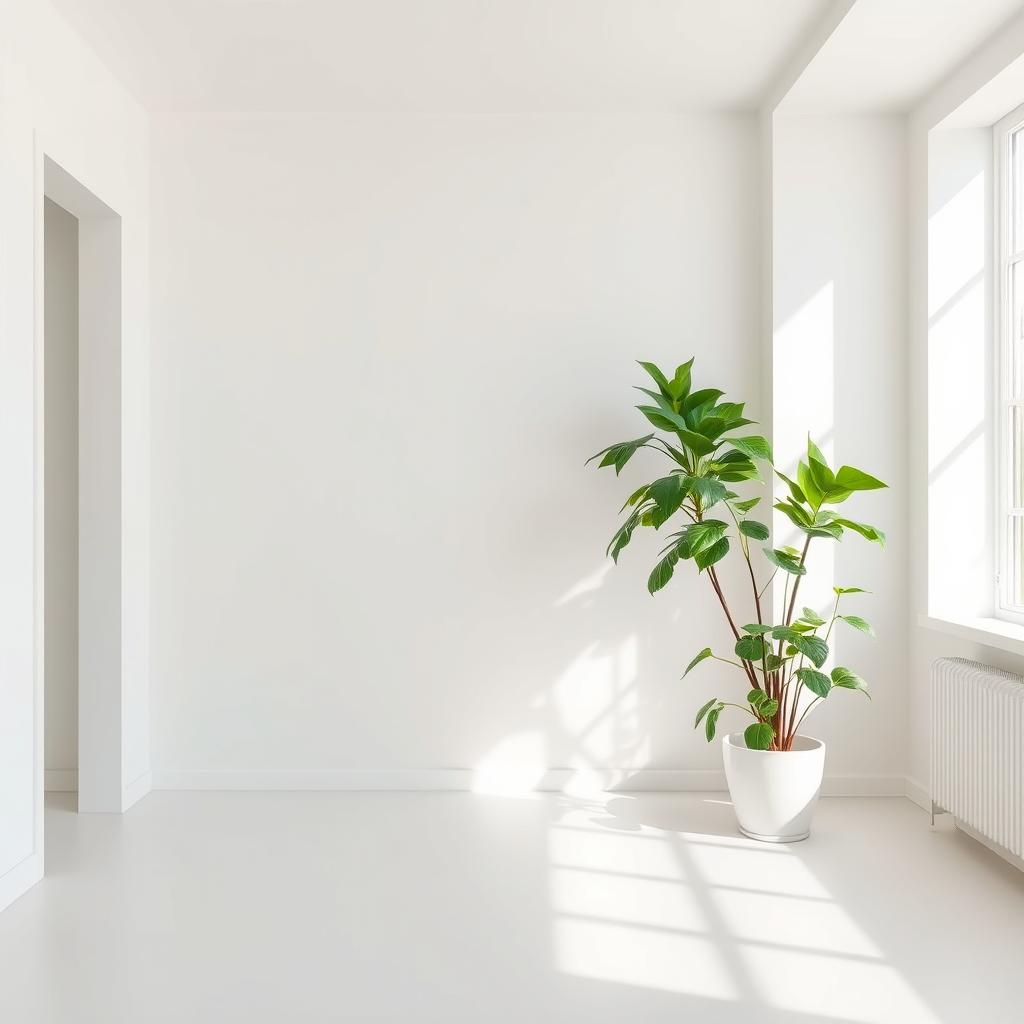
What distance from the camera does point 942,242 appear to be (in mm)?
3535

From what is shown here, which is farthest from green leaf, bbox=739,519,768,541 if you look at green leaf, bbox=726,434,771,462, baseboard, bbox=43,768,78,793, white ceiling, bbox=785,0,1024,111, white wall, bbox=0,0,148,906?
baseboard, bbox=43,768,78,793

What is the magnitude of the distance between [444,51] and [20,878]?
119 inches

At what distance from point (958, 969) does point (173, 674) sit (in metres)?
2.97

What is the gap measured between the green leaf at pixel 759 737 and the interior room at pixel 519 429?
0.02m

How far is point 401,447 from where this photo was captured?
3857 millimetres

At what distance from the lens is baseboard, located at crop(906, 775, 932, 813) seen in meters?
3.54

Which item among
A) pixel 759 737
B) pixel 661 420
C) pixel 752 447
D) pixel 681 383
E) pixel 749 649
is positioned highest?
pixel 681 383

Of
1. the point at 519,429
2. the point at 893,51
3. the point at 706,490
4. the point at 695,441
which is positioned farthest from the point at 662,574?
the point at 893,51

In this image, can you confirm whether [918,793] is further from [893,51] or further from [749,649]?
[893,51]

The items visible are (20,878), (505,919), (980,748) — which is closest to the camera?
(505,919)

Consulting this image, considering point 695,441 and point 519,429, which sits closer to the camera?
point 695,441

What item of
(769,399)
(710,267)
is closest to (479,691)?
(769,399)

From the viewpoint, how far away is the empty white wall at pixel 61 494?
385 centimetres

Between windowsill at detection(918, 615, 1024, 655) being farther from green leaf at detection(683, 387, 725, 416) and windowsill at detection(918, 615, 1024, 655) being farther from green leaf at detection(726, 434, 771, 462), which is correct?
green leaf at detection(683, 387, 725, 416)
